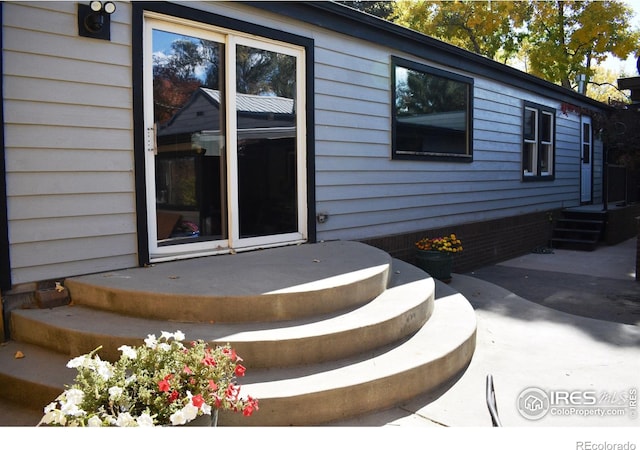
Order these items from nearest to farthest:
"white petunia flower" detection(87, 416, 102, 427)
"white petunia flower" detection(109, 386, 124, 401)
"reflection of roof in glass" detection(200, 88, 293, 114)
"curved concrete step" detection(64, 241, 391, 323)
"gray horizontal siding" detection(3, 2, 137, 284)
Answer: "white petunia flower" detection(87, 416, 102, 427) → "white petunia flower" detection(109, 386, 124, 401) → "curved concrete step" detection(64, 241, 391, 323) → "gray horizontal siding" detection(3, 2, 137, 284) → "reflection of roof in glass" detection(200, 88, 293, 114)

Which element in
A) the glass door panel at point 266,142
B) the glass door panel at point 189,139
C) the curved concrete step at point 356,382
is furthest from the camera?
the glass door panel at point 266,142

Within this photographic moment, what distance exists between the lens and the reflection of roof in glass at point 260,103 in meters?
4.70

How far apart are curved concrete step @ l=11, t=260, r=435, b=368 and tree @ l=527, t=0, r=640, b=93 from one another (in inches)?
678

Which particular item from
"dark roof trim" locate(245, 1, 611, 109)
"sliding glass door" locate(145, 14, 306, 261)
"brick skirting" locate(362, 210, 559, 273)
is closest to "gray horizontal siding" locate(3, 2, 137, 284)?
"sliding glass door" locate(145, 14, 306, 261)

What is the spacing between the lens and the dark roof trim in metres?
5.31

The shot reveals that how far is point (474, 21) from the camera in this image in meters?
18.0

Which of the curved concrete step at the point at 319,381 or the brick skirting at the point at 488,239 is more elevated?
the brick skirting at the point at 488,239

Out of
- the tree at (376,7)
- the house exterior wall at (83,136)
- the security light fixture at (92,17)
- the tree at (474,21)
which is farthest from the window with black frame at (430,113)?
the tree at (376,7)

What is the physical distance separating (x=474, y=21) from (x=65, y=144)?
690 inches

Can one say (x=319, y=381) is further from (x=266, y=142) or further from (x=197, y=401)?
(x=266, y=142)

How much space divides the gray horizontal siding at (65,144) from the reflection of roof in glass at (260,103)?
0.90 m

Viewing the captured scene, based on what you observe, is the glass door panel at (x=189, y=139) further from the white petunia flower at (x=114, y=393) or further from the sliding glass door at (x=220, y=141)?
the white petunia flower at (x=114, y=393)

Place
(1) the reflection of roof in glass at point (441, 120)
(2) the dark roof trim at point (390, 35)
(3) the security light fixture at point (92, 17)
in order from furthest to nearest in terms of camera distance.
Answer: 1. (1) the reflection of roof in glass at point (441, 120)
2. (2) the dark roof trim at point (390, 35)
3. (3) the security light fixture at point (92, 17)

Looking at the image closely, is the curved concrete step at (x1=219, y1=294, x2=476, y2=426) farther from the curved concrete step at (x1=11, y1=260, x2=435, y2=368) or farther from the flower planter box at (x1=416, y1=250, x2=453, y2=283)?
the flower planter box at (x1=416, y1=250, x2=453, y2=283)
